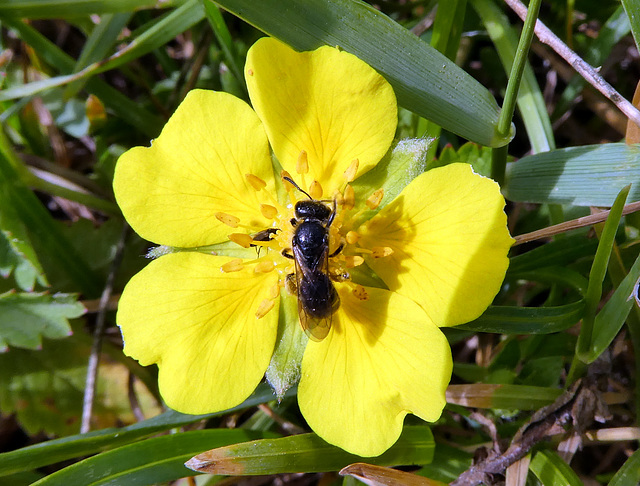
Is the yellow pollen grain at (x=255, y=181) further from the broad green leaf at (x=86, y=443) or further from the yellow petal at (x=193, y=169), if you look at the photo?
the broad green leaf at (x=86, y=443)

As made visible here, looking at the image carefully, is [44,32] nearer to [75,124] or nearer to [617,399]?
[75,124]

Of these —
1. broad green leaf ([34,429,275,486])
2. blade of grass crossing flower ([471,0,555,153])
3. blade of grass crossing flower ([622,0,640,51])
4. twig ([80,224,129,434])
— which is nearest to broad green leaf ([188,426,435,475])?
broad green leaf ([34,429,275,486])

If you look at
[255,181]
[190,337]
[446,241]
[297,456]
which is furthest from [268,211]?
[297,456]

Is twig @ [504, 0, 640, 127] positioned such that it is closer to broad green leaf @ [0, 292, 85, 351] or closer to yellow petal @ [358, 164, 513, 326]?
yellow petal @ [358, 164, 513, 326]

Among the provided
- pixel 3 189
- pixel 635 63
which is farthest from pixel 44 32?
pixel 635 63

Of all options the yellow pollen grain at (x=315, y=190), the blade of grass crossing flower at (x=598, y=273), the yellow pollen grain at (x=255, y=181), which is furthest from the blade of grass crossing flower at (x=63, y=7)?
the blade of grass crossing flower at (x=598, y=273)
